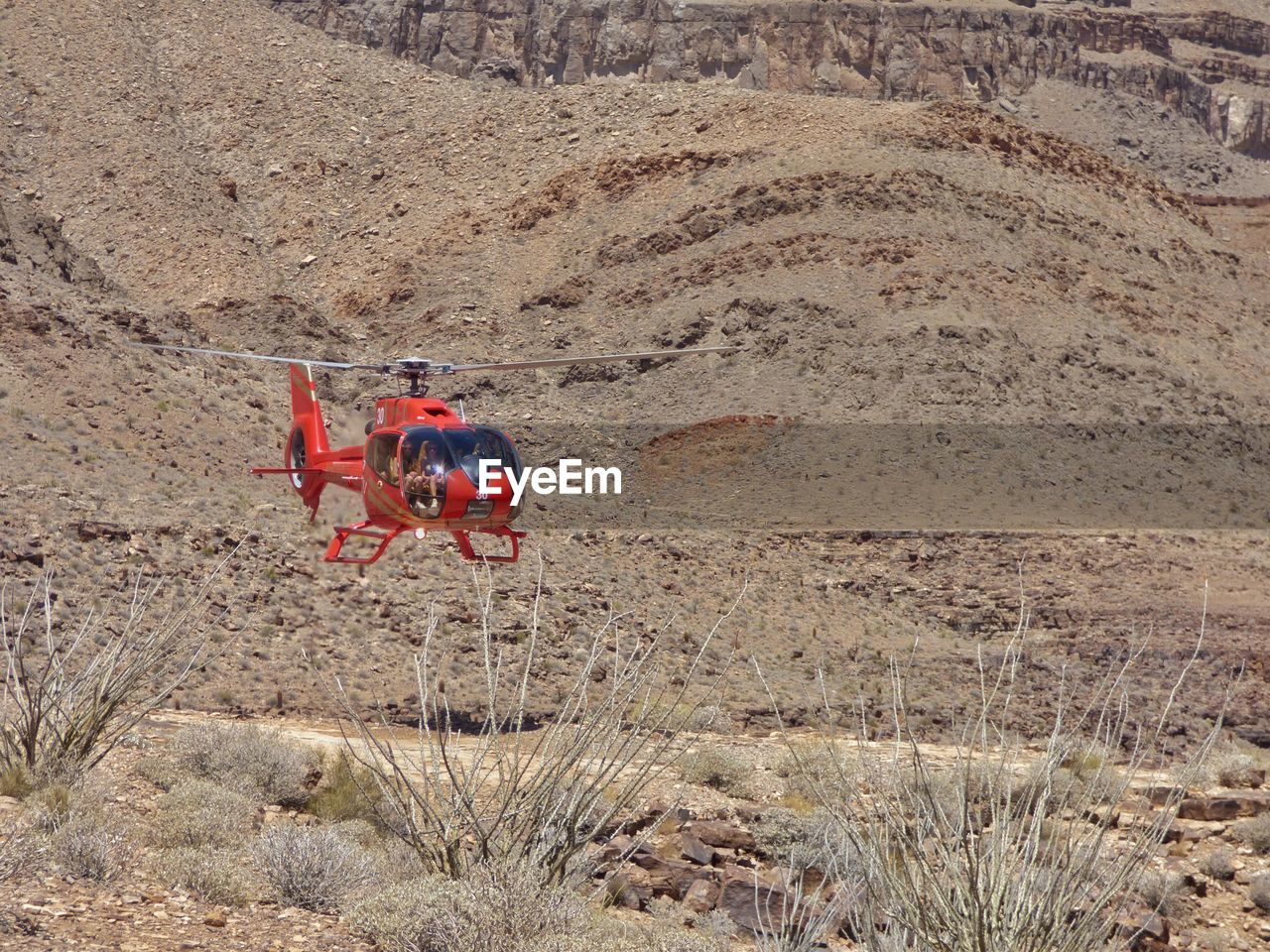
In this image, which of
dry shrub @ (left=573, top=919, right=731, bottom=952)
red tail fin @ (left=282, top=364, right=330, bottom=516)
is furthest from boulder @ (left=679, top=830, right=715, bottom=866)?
red tail fin @ (left=282, top=364, right=330, bottom=516)

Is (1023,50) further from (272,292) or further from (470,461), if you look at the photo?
(470,461)

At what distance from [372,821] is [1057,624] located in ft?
86.0

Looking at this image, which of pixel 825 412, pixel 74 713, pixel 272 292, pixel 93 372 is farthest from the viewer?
pixel 272 292

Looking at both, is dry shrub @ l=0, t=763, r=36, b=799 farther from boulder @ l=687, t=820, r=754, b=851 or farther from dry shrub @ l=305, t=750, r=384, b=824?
boulder @ l=687, t=820, r=754, b=851

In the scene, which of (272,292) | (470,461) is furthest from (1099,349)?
(470,461)

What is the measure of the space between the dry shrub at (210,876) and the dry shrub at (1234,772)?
14.3 meters

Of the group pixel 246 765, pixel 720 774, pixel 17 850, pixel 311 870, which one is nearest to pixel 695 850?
pixel 720 774

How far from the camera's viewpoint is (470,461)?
51.6ft

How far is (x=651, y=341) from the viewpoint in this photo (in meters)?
58.3

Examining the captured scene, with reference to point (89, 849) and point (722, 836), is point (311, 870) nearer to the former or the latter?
point (89, 849)

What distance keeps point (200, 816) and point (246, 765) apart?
3162mm

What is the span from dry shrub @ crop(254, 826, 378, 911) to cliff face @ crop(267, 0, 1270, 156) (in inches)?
3311

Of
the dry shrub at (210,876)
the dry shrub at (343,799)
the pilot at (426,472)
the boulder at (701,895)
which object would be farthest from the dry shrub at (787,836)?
the dry shrub at (210,876)

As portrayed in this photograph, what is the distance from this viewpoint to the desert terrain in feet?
96.2
